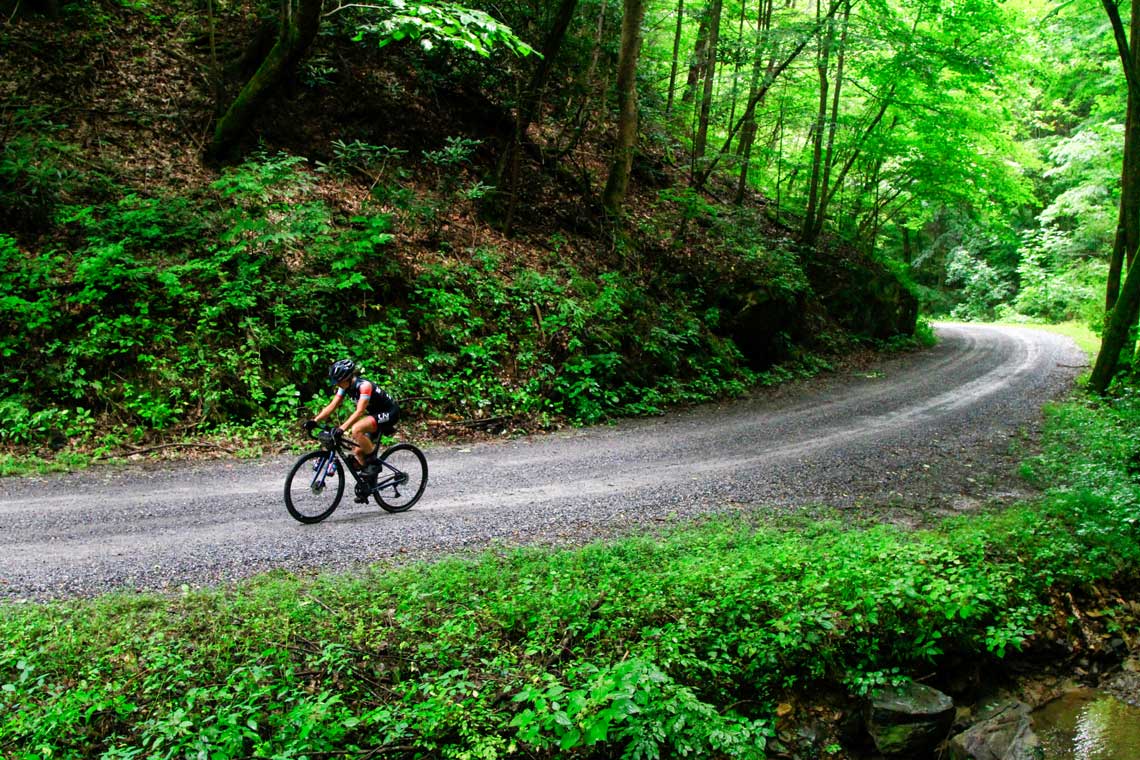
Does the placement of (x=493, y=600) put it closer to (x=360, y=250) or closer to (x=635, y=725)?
(x=635, y=725)

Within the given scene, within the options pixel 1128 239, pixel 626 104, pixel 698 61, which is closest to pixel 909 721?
pixel 1128 239

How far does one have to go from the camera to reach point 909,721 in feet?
15.8

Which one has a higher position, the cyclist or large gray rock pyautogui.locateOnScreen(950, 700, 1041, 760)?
the cyclist

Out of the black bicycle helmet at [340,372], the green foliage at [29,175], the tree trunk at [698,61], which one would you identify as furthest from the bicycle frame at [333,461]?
the tree trunk at [698,61]

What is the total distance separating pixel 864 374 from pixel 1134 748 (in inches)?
471

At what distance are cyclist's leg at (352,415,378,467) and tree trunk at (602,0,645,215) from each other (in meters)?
10.1

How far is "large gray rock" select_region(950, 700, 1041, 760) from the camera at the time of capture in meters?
4.56

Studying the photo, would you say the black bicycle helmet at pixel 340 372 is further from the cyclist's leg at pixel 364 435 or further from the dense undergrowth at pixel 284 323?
the dense undergrowth at pixel 284 323

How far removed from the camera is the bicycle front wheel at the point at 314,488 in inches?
260

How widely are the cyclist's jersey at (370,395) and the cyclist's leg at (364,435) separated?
→ 109 mm

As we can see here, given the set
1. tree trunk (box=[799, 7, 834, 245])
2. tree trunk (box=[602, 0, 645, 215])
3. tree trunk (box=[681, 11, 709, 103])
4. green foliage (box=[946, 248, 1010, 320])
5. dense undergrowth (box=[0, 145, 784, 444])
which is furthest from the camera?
green foliage (box=[946, 248, 1010, 320])

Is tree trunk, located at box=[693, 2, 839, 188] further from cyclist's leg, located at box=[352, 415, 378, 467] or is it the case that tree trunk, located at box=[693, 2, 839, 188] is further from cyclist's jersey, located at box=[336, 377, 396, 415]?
cyclist's leg, located at box=[352, 415, 378, 467]

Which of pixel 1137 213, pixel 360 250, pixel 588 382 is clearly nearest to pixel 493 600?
pixel 588 382

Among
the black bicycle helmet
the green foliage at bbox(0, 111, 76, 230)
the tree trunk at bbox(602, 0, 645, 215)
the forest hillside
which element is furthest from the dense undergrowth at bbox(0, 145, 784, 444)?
the black bicycle helmet
